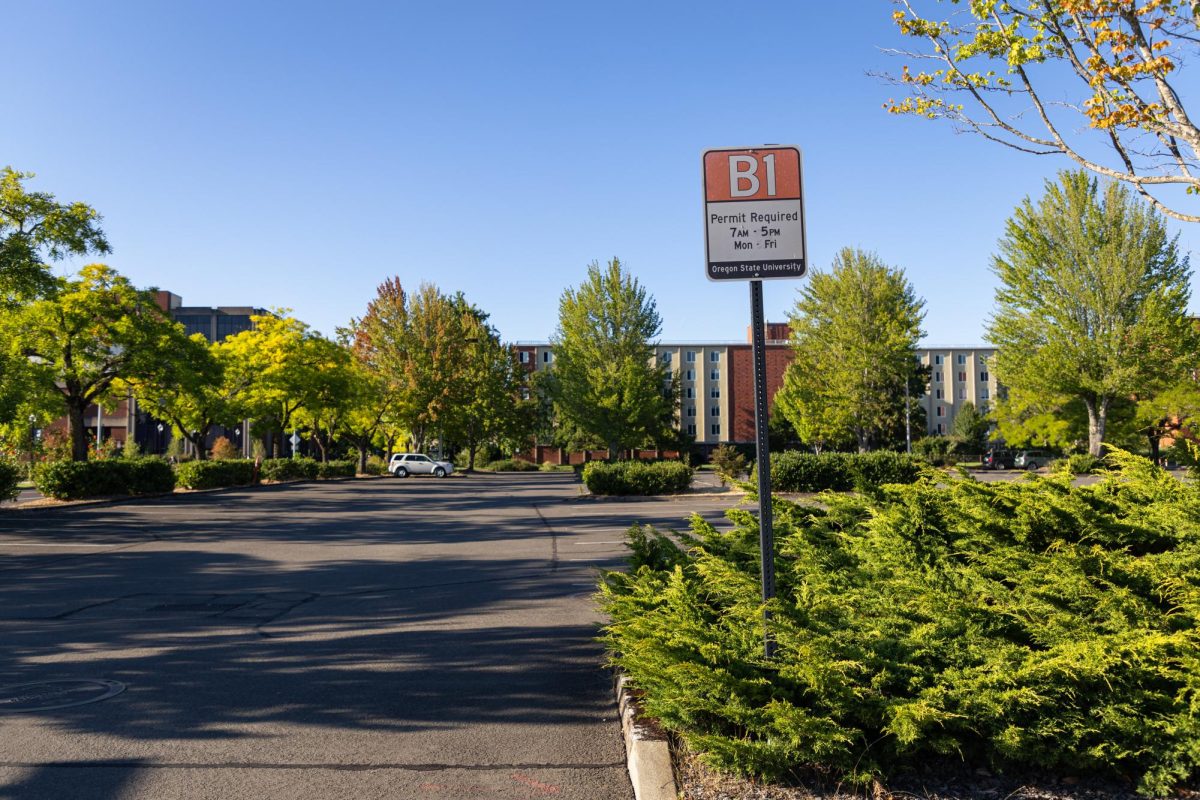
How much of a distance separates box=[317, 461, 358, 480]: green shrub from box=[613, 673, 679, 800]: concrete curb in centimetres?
4662

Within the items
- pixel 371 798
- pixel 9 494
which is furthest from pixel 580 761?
pixel 9 494

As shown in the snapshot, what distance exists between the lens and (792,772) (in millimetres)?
3830

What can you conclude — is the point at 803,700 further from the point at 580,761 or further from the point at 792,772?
the point at 580,761

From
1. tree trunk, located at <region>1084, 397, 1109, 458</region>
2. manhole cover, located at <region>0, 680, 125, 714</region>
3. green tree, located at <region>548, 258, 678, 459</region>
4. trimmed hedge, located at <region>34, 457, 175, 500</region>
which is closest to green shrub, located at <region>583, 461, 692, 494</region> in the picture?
green tree, located at <region>548, 258, 678, 459</region>

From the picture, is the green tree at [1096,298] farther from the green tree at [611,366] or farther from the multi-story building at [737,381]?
the multi-story building at [737,381]

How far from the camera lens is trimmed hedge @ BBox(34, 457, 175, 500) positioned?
996 inches

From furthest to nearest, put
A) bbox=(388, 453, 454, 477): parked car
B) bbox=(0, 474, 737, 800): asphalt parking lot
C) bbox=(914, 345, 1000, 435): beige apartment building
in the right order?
bbox=(914, 345, 1000, 435): beige apartment building
bbox=(388, 453, 454, 477): parked car
bbox=(0, 474, 737, 800): asphalt parking lot

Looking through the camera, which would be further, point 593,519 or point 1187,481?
point 593,519

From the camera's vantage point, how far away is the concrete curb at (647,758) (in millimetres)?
3881

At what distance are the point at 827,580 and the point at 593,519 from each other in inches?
604

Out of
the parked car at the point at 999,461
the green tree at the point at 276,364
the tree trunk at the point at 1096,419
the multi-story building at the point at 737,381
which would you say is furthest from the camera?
the multi-story building at the point at 737,381

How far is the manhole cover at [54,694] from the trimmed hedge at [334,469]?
44013 millimetres

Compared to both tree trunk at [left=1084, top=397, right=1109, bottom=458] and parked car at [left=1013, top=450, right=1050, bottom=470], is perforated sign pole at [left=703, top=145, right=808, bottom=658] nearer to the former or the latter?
tree trunk at [left=1084, top=397, right=1109, bottom=458]


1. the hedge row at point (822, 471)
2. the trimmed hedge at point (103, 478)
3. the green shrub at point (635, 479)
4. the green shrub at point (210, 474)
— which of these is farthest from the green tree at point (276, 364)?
the hedge row at point (822, 471)
